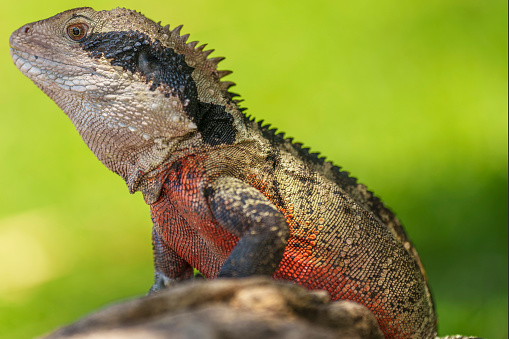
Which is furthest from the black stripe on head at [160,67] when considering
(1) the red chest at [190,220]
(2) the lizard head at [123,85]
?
(1) the red chest at [190,220]

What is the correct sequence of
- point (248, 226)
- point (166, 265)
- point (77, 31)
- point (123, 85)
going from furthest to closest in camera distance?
point (166, 265) → point (77, 31) → point (123, 85) → point (248, 226)

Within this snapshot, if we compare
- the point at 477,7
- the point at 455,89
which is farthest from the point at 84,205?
the point at 477,7

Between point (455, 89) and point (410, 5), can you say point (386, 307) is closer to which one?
point (455, 89)

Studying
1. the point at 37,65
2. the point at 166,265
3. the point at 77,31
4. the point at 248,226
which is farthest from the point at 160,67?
the point at 166,265

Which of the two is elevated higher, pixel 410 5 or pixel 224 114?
pixel 410 5

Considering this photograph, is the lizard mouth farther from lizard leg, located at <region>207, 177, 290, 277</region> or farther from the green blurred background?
the green blurred background

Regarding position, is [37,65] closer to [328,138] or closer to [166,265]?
[166,265]

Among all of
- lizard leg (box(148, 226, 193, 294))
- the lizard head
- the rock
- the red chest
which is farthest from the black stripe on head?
the rock
